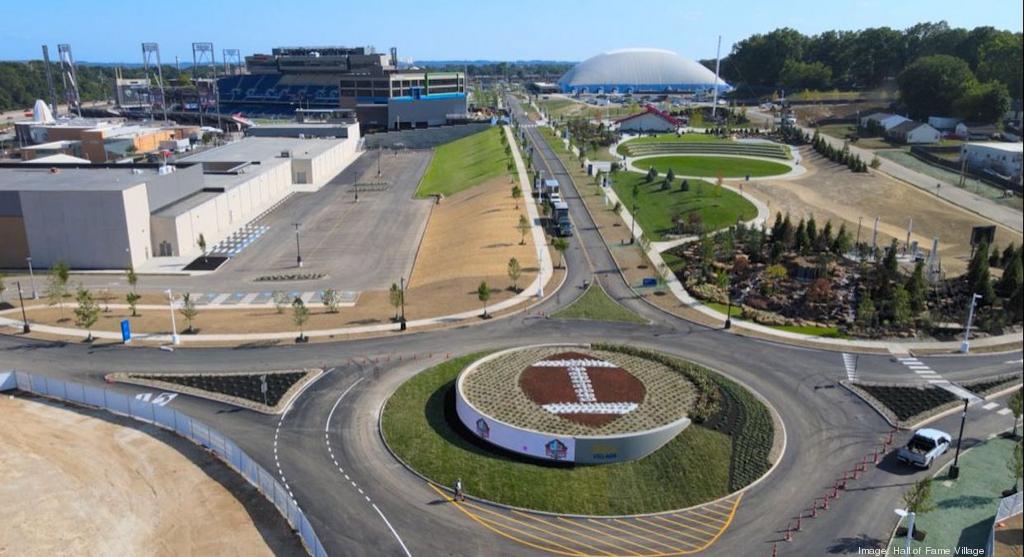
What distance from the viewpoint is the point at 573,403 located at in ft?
118

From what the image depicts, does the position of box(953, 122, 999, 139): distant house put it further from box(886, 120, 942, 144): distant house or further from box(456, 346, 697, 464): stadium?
box(456, 346, 697, 464): stadium

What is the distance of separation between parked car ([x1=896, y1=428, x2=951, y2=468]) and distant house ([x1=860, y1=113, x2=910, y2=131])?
111007 millimetres

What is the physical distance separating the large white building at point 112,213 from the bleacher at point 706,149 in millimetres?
66971

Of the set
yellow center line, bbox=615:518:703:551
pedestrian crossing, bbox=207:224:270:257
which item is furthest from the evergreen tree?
pedestrian crossing, bbox=207:224:270:257

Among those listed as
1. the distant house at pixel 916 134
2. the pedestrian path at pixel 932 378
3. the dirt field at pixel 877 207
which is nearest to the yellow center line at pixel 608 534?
the pedestrian path at pixel 932 378

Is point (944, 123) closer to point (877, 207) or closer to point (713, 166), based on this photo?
point (713, 166)

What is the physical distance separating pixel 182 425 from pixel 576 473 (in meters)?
19.6

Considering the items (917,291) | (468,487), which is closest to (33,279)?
(468,487)

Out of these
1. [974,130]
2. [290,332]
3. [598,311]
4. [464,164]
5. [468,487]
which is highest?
[974,130]

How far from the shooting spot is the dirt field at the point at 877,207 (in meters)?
65.6

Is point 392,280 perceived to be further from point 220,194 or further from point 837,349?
point 837,349

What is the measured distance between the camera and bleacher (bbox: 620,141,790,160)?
120 m

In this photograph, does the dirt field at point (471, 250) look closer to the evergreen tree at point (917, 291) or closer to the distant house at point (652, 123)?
the evergreen tree at point (917, 291)

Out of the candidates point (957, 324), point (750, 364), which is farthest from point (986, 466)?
point (957, 324)
